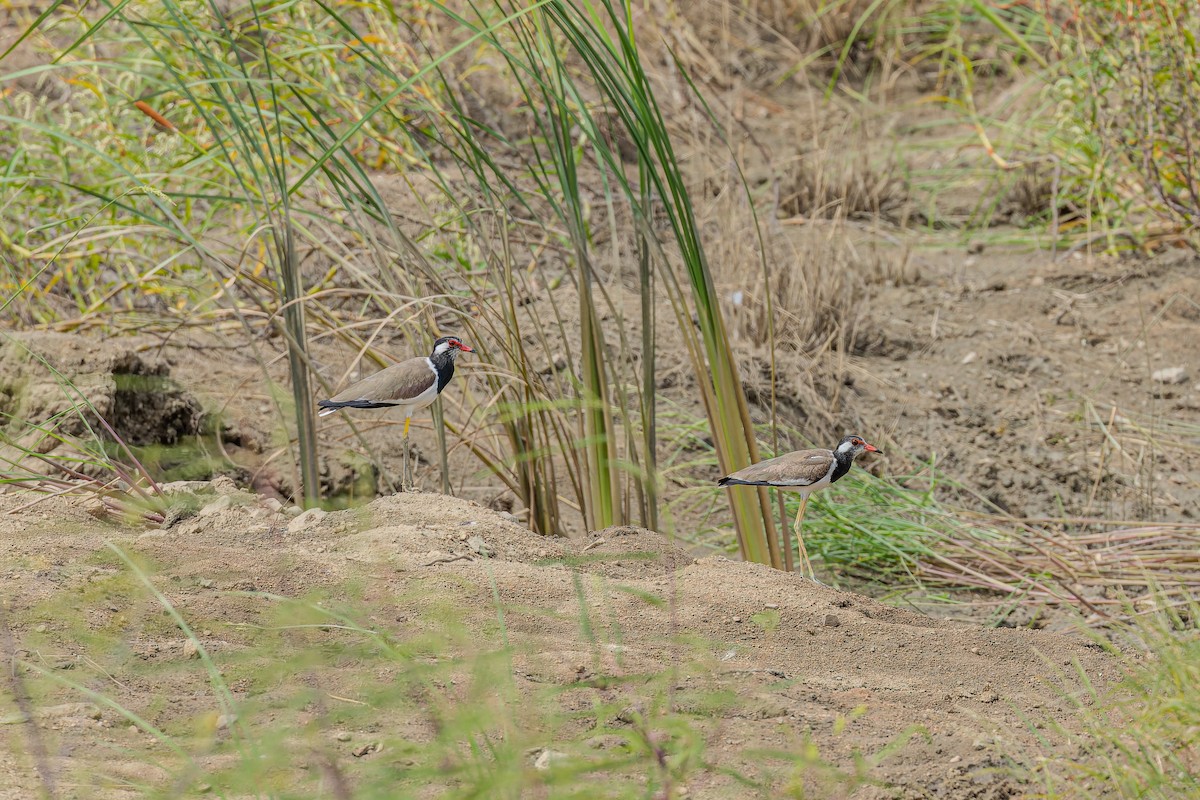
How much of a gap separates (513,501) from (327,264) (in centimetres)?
201

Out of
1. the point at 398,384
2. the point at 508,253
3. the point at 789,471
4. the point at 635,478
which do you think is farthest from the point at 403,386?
the point at 789,471

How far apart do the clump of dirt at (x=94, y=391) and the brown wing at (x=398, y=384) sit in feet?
2.93

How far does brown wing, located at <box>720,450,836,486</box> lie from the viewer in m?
2.90

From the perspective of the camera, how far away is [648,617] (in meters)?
2.51

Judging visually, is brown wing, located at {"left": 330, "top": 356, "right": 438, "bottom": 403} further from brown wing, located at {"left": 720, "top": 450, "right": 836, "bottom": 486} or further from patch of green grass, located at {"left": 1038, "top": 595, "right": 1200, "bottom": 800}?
patch of green grass, located at {"left": 1038, "top": 595, "right": 1200, "bottom": 800}

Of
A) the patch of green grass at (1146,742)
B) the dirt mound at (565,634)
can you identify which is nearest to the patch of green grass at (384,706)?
the dirt mound at (565,634)

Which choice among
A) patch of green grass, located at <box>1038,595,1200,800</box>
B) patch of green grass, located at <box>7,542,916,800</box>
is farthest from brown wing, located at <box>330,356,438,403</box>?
patch of green grass, located at <box>1038,595,1200,800</box>

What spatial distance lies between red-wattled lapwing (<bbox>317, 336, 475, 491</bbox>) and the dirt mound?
0.25m

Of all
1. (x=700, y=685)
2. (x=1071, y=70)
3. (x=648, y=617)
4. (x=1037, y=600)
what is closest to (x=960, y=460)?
(x=1037, y=600)

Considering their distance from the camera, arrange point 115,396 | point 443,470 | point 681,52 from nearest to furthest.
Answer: point 443,470 → point 115,396 → point 681,52

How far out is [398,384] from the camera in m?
2.93

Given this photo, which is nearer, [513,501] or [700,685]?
[700,685]

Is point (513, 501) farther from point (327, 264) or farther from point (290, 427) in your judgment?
point (327, 264)

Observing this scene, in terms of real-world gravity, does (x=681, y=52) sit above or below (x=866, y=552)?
above
